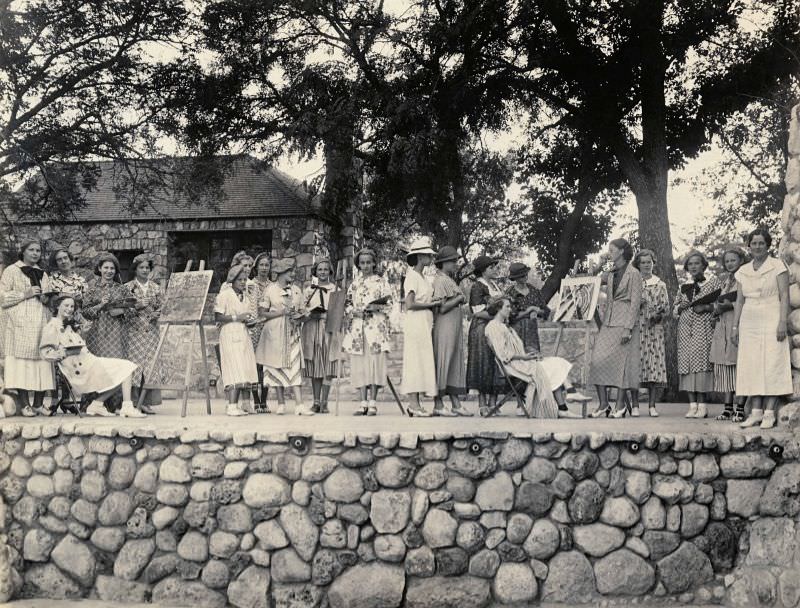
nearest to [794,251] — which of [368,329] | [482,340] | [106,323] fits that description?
[482,340]

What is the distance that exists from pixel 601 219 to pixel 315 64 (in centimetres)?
687

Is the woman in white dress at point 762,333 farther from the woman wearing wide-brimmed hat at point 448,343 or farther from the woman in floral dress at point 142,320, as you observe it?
the woman in floral dress at point 142,320

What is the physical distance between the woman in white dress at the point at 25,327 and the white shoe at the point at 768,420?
21.2 ft

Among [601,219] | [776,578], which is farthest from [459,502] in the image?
[601,219]

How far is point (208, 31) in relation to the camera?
536 inches

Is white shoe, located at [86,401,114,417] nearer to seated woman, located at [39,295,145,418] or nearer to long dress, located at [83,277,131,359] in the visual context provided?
seated woman, located at [39,295,145,418]

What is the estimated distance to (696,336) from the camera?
25.4 feet

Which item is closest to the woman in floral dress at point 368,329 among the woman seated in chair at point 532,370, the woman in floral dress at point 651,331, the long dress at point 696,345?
the woman seated in chair at point 532,370

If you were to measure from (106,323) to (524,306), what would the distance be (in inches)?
178

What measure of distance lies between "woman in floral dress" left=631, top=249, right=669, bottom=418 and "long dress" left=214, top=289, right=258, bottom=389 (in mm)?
4160

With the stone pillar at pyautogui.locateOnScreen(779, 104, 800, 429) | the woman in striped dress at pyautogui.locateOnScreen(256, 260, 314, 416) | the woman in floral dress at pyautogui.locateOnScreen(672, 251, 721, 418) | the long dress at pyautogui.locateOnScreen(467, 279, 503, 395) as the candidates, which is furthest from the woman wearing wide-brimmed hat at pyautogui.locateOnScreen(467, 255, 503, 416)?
the stone pillar at pyautogui.locateOnScreen(779, 104, 800, 429)

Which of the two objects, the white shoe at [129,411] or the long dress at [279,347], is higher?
the long dress at [279,347]

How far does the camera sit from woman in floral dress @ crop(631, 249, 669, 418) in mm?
7887

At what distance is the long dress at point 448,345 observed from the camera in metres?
7.46
